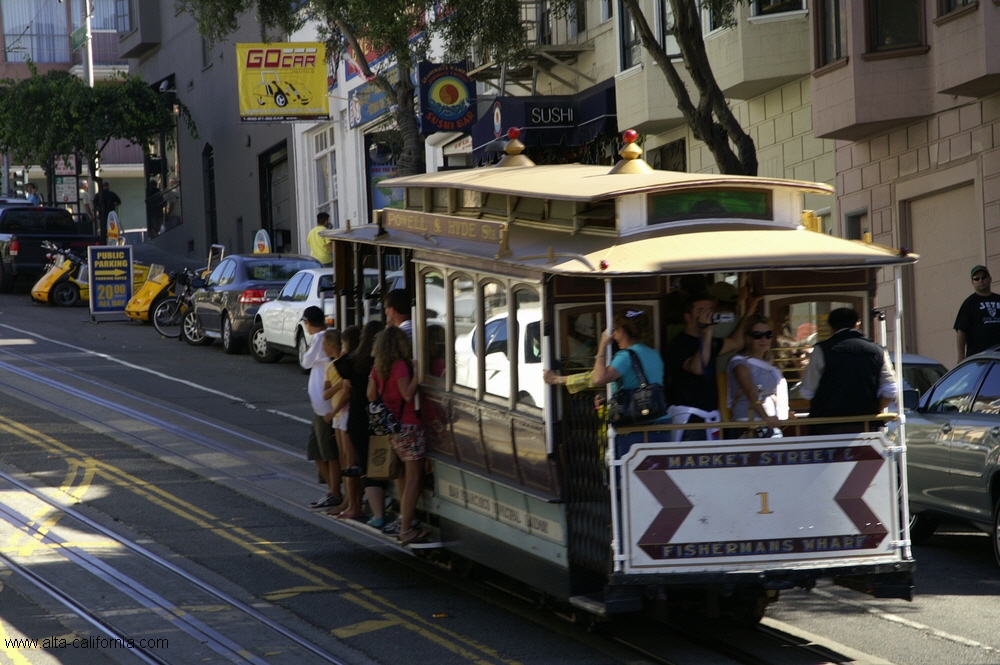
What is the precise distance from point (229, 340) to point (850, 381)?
16266mm

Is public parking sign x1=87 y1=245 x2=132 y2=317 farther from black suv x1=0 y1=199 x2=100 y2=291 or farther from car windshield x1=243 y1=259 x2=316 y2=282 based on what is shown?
car windshield x1=243 y1=259 x2=316 y2=282

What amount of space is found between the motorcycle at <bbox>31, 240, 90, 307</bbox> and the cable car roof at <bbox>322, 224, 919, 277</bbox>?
81.3ft

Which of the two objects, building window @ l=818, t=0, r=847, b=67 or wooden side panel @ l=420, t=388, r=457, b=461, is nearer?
wooden side panel @ l=420, t=388, r=457, b=461

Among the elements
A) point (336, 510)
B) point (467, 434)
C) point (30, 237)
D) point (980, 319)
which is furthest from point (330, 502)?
point (30, 237)

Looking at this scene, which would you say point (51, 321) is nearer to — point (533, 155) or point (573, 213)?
point (533, 155)

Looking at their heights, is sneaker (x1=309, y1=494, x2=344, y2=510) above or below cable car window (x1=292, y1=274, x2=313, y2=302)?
below

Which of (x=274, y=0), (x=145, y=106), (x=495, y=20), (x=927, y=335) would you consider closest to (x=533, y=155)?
(x=274, y=0)

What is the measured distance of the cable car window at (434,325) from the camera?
9.89 m

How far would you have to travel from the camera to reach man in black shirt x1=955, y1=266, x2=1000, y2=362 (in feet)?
46.3

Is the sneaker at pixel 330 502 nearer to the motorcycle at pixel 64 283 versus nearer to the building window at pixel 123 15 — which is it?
the motorcycle at pixel 64 283

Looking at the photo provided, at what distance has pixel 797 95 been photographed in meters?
20.5

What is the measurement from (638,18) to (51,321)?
653 inches

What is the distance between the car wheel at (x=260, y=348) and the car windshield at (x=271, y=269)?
3.96 ft

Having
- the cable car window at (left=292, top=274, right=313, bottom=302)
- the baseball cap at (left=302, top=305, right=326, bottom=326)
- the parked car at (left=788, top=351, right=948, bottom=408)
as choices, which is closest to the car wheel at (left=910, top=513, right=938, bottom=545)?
the parked car at (left=788, top=351, right=948, bottom=408)
